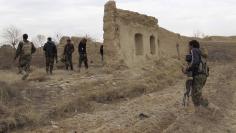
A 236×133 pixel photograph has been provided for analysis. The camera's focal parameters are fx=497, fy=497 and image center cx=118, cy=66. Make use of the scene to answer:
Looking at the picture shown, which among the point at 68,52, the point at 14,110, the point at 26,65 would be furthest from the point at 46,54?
the point at 14,110

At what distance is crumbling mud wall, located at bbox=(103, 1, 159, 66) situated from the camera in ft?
60.8

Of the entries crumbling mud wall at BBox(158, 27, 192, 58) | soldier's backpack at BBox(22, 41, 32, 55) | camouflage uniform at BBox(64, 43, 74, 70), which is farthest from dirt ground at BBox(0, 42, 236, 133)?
crumbling mud wall at BBox(158, 27, 192, 58)

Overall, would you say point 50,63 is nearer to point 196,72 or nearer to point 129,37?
point 129,37

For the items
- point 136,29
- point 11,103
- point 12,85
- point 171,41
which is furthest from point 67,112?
point 171,41

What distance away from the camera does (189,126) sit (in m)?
10.5

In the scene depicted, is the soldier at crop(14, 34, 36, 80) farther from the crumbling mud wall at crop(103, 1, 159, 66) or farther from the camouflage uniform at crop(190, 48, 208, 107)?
the camouflage uniform at crop(190, 48, 208, 107)

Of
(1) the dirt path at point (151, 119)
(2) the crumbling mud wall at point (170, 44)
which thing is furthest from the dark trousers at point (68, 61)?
(2) the crumbling mud wall at point (170, 44)

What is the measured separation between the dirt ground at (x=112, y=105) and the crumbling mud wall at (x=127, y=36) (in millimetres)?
574

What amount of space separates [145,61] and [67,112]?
898cm

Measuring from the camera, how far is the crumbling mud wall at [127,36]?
60.8 ft

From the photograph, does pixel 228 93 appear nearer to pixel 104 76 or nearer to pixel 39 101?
pixel 104 76

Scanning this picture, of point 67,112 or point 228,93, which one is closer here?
point 67,112

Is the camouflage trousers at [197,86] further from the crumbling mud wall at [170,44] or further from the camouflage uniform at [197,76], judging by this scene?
the crumbling mud wall at [170,44]

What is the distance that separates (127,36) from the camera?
19453mm
